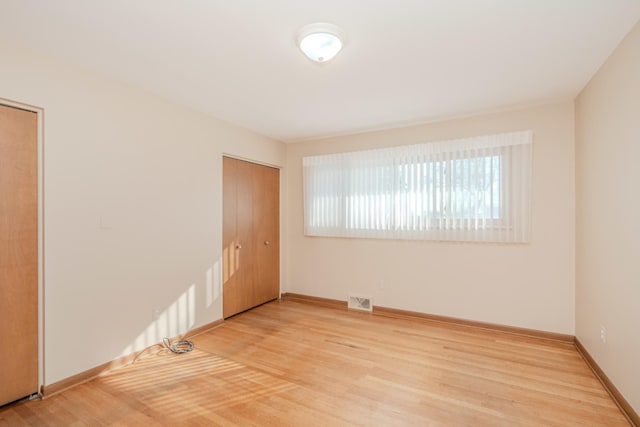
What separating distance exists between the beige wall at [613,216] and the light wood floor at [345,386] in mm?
357

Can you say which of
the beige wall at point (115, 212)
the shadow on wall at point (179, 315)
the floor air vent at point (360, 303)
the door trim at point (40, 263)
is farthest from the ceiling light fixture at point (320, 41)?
the floor air vent at point (360, 303)

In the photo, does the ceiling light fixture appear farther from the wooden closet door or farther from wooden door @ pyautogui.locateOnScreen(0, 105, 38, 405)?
the wooden closet door

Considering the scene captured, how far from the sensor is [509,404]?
6.72ft

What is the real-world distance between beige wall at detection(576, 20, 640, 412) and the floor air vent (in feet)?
7.16

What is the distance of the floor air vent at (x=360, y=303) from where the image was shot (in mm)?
4066

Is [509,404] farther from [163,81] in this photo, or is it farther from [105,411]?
[163,81]

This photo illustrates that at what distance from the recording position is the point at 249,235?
4.10 metres

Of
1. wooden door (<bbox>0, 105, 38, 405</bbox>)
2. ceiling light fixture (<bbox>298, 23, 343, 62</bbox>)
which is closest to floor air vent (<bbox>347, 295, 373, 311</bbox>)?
ceiling light fixture (<bbox>298, 23, 343, 62</bbox>)

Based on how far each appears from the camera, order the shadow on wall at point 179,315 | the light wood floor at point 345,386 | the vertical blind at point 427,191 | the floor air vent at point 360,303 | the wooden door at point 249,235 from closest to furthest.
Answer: the light wood floor at point 345,386 → the shadow on wall at point 179,315 → the vertical blind at point 427,191 → the wooden door at point 249,235 → the floor air vent at point 360,303

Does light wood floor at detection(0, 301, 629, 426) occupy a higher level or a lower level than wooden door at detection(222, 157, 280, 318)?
lower

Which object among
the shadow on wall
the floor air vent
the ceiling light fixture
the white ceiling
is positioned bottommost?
the floor air vent

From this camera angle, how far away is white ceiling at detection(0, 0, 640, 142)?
1.68 meters

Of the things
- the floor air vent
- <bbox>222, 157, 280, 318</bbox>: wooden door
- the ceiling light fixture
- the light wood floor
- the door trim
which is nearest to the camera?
the ceiling light fixture

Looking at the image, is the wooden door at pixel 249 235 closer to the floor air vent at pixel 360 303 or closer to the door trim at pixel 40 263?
the floor air vent at pixel 360 303
